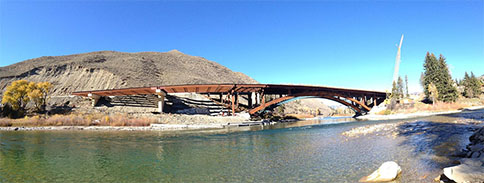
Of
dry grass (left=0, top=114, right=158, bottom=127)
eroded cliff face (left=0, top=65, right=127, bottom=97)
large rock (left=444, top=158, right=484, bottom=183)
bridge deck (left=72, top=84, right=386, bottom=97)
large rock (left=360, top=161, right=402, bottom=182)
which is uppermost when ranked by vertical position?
eroded cliff face (left=0, top=65, right=127, bottom=97)

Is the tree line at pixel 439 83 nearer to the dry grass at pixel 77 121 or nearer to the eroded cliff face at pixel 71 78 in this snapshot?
the dry grass at pixel 77 121

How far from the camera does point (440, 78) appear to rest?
53125 millimetres

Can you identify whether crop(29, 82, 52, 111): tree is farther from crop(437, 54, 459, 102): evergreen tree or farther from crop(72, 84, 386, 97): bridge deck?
crop(437, 54, 459, 102): evergreen tree

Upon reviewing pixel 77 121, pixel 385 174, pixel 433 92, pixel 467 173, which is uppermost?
pixel 433 92

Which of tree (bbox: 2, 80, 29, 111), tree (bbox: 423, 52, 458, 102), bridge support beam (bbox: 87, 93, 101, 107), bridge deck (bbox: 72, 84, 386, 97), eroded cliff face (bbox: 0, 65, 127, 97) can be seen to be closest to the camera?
tree (bbox: 2, 80, 29, 111)

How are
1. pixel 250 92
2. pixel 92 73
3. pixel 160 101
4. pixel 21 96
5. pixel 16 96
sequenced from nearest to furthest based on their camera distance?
1. pixel 16 96
2. pixel 21 96
3. pixel 160 101
4. pixel 250 92
5. pixel 92 73

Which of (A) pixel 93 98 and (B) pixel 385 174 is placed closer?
(B) pixel 385 174

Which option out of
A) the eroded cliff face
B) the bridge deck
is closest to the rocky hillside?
the eroded cliff face

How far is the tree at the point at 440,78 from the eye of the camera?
52.3 metres

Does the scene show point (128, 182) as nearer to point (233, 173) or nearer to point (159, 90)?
point (233, 173)

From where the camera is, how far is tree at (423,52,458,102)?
172 feet

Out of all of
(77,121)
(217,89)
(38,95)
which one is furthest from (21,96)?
(217,89)

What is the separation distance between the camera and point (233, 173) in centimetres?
927

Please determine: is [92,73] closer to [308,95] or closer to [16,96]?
[16,96]
